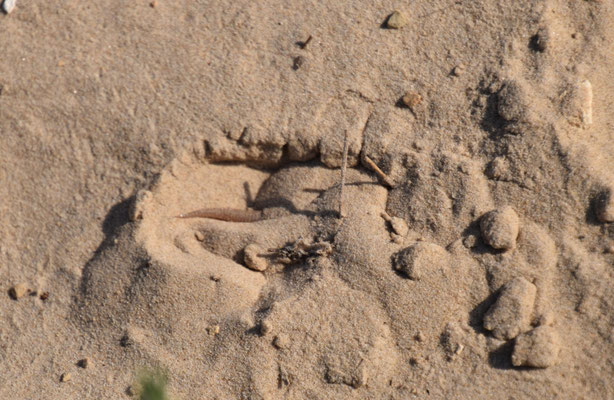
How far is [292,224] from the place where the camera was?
7.87ft

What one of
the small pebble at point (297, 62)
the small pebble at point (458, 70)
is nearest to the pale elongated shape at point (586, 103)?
the small pebble at point (458, 70)

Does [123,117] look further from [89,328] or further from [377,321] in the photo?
[377,321]

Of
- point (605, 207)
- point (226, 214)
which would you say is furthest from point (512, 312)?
point (226, 214)

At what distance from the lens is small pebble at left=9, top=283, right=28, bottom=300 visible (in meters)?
2.48

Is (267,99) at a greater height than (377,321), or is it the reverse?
(267,99)

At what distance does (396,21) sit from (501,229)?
43.3 inches

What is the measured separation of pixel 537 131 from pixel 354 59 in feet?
2.84

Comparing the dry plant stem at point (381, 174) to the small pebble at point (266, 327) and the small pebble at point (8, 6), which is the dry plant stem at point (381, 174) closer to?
the small pebble at point (266, 327)

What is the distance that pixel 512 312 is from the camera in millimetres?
2016

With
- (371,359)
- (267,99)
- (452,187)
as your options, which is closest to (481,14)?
(452,187)

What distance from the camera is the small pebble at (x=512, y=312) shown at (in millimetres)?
Answer: 2002

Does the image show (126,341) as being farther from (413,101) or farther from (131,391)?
(413,101)

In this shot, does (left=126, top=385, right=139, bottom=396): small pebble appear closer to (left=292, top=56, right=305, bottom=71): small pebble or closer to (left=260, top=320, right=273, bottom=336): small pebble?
(left=260, top=320, right=273, bottom=336): small pebble

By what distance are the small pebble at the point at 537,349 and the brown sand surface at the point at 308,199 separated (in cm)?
1
